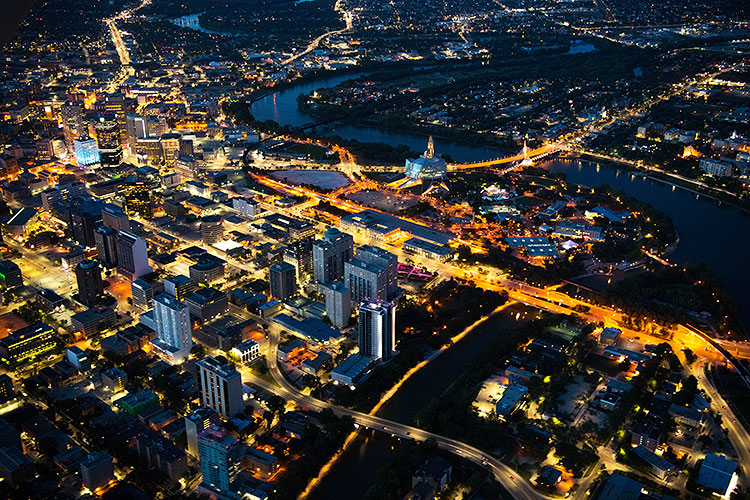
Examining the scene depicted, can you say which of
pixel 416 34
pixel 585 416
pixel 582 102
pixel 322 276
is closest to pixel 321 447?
pixel 585 416

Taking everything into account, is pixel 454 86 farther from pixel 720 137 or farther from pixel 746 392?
pixel 746 392

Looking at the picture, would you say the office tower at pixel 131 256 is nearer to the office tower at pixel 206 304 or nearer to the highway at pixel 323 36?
the office tower at pixel 206 304

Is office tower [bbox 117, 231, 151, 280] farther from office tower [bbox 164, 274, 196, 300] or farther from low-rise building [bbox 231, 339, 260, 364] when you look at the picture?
low-rise building [bbox 231, 339, 260, 364]

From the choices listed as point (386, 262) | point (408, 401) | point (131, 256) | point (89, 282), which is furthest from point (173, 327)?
point (408, 401)

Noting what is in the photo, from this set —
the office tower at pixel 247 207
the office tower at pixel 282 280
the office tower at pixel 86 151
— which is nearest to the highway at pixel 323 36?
the office tower at pixel 86 151

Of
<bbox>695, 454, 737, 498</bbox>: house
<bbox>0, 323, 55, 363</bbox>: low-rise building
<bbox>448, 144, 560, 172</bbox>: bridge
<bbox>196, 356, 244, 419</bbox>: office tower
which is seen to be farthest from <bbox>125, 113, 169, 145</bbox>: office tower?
<bbox>695, 454, 737, 498</bbox>: house

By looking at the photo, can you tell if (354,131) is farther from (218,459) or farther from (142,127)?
(218,459)
